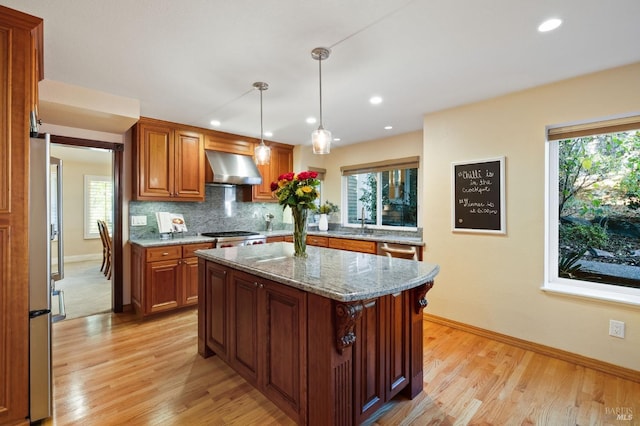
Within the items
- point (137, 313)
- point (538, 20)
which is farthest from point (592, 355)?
point (137, 313)

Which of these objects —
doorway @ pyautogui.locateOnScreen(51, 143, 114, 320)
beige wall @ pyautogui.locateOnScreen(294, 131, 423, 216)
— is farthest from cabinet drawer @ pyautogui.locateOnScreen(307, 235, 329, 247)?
doorway @ pyautogui.locateOnScreen(51, 143, 114, 320)

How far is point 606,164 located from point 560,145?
372 mm

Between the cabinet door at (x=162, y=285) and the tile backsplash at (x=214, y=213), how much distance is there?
664 millimetres

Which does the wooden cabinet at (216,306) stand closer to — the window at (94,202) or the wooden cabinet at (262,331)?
the wooden cabinet at (262,331)

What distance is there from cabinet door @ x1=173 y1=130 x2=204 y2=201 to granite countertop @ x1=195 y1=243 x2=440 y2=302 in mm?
1771

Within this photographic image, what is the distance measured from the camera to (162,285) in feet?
11.4

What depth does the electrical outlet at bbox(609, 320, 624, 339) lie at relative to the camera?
7.53ft

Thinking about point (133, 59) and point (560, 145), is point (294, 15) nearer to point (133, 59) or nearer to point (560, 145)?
point (133, 59)

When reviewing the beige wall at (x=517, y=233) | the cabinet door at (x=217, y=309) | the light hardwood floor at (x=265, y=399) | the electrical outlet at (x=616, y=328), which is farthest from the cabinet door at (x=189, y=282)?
the electrical outlet at (x=616, y=328)

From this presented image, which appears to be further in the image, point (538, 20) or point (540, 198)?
point (540, 198)

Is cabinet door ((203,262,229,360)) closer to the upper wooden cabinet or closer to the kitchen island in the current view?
the kitchen island

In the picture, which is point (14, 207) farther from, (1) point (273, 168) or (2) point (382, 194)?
(2) point (382, 194)

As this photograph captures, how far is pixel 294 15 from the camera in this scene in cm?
170

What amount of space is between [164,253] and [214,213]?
47.1 inches
